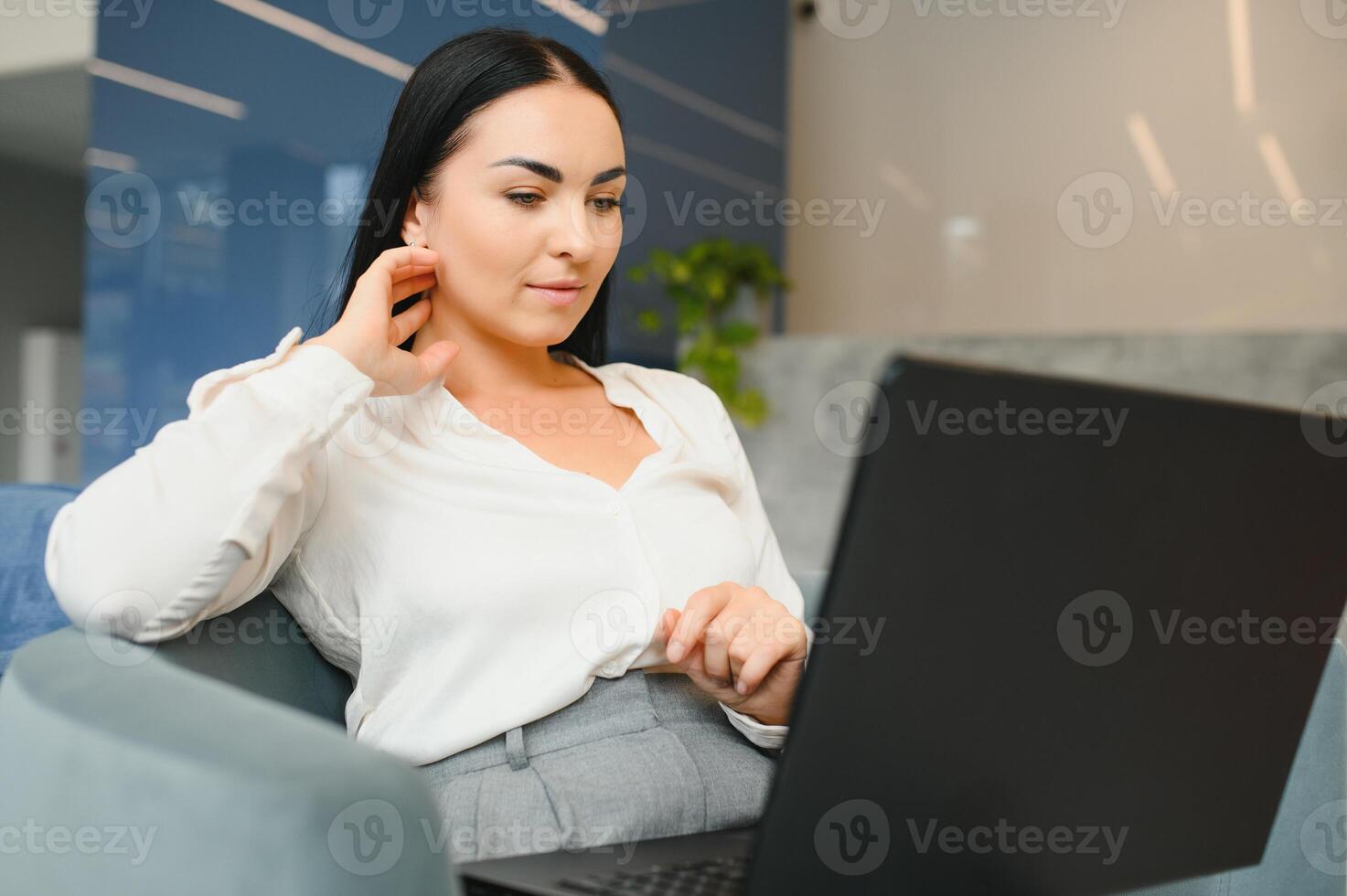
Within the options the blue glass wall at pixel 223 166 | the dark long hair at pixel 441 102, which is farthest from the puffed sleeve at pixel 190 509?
the blue glass wall at pixel 223 166

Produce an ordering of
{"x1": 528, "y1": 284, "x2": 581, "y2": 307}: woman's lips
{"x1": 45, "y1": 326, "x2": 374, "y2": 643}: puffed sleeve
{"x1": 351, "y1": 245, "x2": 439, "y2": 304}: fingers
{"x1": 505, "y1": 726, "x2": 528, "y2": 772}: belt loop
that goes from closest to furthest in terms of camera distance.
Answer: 1. {"x1": 45, "y1": 326, "x2": 374, "y2": 643}: puffed sleeve
2. {"x1": 505, "y1": 726, "x2": 528, "y2": 772}: belt loop
3. {"x1": 351, "y1": 245, "x2": 439, "y2": 304}: fingers
4. {"x1": 528, "y1": 284, "x2": 581, "y2": 307}: woman's lips

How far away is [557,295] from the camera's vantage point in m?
1.29

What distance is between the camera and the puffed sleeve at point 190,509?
3.09 feet

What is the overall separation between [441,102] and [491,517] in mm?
504

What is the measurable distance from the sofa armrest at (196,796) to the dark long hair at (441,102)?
769mm

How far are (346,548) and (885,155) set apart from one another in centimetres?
445

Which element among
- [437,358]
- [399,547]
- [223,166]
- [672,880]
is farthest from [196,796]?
[223,166]

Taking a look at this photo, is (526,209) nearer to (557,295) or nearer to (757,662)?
(557,295)

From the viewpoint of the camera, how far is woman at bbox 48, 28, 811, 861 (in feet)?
3.19

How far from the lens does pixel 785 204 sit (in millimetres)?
5172

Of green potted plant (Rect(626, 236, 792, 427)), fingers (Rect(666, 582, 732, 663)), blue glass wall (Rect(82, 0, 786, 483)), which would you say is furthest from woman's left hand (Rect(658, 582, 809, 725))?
green potted plant (Rect(626, 236, 792, 427))

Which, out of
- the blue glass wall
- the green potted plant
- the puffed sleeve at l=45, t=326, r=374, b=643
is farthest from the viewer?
the green potted plant

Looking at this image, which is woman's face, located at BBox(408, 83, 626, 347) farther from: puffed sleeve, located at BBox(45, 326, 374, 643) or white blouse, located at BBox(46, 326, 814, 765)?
puffed sleeve, located at BBox(45, 326, 374, 643)

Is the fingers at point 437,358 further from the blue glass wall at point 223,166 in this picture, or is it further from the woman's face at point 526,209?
the blue glass wall at point 223,166
